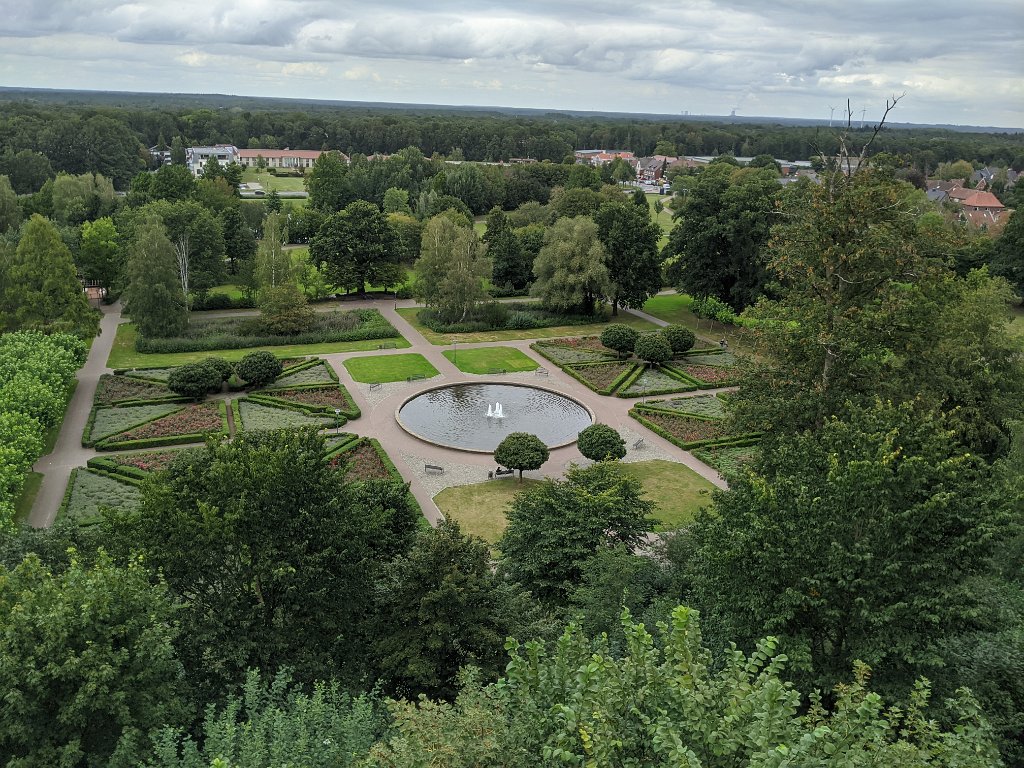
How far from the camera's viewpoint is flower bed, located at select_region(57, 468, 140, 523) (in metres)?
23.5

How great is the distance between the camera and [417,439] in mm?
30094

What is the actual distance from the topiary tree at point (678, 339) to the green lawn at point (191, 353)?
1466cm

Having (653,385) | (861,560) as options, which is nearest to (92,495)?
(861,560)

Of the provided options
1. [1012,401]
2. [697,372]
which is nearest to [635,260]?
[697,372]

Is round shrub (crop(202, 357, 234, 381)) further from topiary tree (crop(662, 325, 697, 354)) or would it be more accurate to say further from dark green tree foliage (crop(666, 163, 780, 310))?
dark green tree foliage (crop(666, 163, 780, 310))

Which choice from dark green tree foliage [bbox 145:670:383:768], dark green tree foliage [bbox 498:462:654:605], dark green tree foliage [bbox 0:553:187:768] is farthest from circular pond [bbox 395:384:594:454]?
dark green tree foliage [bbox 145:670:383:768]

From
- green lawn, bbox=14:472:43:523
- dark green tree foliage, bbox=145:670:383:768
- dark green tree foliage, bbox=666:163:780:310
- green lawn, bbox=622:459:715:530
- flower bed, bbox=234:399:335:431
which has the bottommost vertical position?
green lawn, bbox=14:472:43:523

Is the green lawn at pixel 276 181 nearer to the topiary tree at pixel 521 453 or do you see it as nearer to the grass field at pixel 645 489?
the topiary tree at pixel 521 453

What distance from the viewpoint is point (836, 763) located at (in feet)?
23.3

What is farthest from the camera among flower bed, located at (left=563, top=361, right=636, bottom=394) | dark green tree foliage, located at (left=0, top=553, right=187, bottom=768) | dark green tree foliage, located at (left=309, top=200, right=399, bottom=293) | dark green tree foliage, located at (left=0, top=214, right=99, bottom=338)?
dark green tree foliage, located at (left=309, top=200, right=399, bottom=293)

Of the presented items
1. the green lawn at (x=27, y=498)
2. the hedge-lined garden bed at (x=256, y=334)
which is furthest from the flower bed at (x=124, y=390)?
the green lawn at (x=27, y=498)

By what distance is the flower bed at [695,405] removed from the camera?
33.2m

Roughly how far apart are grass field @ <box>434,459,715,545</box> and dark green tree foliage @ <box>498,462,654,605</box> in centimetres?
409

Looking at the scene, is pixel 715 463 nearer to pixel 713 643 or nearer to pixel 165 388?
pixel 713 643
